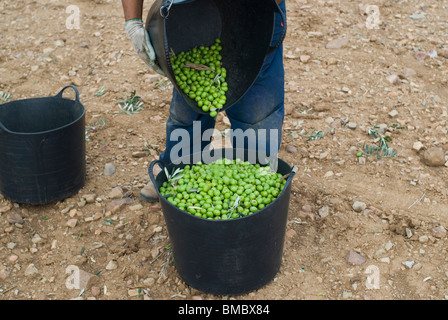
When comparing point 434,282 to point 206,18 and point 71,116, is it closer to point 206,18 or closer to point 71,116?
point 206,18

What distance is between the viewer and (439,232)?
2990 millimetres

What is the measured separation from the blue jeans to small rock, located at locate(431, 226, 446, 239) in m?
1.08

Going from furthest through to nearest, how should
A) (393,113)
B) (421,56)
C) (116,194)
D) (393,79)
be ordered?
1. (421,56)
2. (393,79)
3. (393,113)
4. (116,194)

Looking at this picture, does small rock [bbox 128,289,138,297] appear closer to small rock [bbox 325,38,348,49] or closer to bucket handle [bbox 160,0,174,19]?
bucket handle [bbox 160,0,174,19]

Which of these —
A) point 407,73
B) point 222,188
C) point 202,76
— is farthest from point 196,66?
point 407,73

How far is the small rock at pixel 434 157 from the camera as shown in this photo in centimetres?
354

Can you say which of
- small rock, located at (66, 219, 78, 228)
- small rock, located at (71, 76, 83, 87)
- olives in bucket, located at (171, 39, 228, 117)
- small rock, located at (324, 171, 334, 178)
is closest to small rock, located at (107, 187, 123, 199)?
small rock, located at (66, 219, 78, 228)

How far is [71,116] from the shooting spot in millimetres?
3467

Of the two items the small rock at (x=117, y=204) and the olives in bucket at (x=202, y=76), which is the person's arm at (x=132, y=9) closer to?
the olives in bucket at (x=202, y=76)

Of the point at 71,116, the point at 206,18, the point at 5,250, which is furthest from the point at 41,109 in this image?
the point at 206,18

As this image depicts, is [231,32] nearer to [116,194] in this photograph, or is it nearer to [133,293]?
[116,194]

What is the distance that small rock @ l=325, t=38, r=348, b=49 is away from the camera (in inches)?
193

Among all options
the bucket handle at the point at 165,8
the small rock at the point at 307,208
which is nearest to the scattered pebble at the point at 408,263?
the small rock at the point at 307,208

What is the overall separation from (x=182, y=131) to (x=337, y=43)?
2.44 meters
